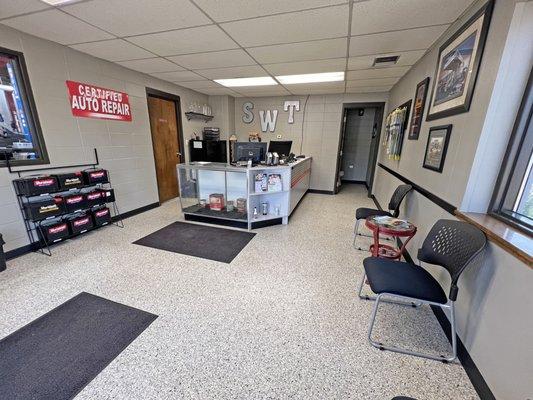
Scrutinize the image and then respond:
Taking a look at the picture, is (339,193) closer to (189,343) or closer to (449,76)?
(449,76)

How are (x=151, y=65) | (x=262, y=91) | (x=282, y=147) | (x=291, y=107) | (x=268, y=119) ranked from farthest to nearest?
1. (x=268, y=119)
2. (x=291, y=107)
3. (x=262, y=91)
4. (x=282, y=147)
5. (x=151, y=65)

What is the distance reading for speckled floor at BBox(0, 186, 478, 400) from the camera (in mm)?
1304

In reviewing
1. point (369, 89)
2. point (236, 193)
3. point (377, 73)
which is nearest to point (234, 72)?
point (236, 193)

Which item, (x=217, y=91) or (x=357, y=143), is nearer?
(x=217, y=91)

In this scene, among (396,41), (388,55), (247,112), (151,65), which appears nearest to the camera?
(396,41)

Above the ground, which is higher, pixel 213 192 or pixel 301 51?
pixel 301 51

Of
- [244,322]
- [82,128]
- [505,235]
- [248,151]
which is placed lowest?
[244,322]

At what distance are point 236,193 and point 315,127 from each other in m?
2.98

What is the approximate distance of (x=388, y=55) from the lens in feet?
9.30

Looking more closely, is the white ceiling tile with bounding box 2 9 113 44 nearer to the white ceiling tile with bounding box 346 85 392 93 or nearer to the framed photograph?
the framed photograph

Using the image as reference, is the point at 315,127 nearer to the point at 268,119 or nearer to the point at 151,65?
Answer: the point at 268,119

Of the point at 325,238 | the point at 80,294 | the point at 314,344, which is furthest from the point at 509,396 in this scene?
the point at 80,294

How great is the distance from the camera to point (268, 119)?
19.0 ft

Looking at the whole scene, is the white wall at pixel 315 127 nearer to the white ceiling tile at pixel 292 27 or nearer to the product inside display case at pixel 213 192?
the product inside display case at pixel 213 192
